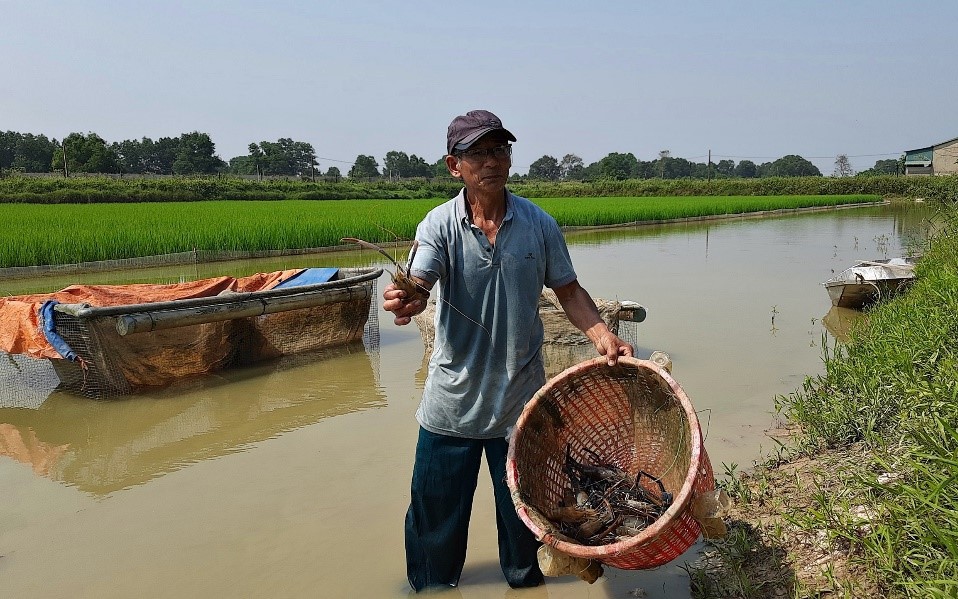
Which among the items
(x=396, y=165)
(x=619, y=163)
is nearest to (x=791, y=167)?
(x=619, y=163)

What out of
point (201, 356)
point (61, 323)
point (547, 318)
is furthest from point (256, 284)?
point (547, 318)

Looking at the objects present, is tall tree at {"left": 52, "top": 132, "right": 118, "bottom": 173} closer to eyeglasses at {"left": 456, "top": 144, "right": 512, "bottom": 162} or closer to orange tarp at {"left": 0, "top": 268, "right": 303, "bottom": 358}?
orange tarp at {"left": 0, "top": 268, "right": 303, "bottom": 358}

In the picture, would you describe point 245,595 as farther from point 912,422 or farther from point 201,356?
point 201,356

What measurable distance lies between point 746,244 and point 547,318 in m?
11.9

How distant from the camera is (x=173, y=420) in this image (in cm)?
443

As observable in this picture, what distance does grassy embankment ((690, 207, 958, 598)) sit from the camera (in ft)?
6.15

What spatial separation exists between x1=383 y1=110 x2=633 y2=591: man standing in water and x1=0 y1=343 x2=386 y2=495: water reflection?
2.07 meters

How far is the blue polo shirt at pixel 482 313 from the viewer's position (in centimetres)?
213

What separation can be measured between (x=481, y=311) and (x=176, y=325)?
3.31 metres

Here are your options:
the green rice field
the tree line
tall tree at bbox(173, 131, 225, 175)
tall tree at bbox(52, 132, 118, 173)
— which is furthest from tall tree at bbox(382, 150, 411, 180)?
the green rice field

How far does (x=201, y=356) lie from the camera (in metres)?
5.21

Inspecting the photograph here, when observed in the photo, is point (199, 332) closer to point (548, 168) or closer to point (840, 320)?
point (840, 320)

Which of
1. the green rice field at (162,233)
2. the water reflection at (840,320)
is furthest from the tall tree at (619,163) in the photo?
the water reflection at (840,320)

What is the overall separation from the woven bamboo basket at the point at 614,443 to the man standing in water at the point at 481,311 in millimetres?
88
